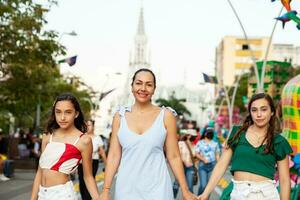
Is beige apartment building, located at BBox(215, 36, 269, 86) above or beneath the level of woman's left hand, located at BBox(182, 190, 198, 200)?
above

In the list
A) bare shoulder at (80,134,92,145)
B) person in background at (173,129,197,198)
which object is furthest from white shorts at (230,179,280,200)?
person in background at (173,129,197,198)

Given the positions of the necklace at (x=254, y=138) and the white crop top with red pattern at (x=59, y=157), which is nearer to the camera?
the necklace at (x=254, y=138)

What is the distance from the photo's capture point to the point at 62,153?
238 inches

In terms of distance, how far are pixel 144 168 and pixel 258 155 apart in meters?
0.90

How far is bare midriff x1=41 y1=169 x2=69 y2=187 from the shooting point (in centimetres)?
597

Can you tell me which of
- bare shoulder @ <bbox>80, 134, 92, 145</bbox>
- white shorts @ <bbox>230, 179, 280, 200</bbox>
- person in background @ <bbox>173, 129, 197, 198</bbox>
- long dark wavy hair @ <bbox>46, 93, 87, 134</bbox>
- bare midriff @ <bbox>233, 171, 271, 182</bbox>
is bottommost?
person in background @ <bbox>173, 129, 197, 198</bbox>

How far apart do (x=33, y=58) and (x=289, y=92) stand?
1825 cm

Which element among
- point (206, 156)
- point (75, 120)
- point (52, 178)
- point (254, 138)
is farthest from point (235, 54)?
point (52, 178)

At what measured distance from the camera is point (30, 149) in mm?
33781

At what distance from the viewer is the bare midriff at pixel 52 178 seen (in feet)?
19.6

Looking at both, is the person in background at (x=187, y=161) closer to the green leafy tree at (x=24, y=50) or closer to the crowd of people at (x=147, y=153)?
the crowd of people at (x=147, y=153)

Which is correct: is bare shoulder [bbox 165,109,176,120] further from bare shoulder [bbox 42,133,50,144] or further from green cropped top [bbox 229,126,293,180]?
bare shoulder [bbox 42,133,50,144]

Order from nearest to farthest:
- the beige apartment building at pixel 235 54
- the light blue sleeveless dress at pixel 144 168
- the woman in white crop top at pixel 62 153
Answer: the light blue sleeveless dress at pixel 144 168, the woman in white crop top at pixel 62 153, the beige apartment building at pixel 235 54

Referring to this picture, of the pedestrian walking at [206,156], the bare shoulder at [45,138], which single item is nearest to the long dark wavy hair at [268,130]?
the bare shoulder at [45,138]
